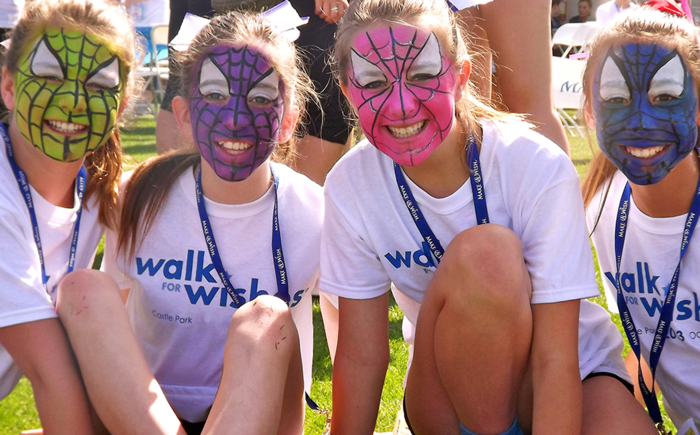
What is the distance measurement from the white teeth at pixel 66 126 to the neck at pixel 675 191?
1745mm

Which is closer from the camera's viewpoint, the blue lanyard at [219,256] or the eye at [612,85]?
the eye at [612,85]

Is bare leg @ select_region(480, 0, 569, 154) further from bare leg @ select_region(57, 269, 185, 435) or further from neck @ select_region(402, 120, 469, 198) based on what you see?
bare leg @ select_region(57, 269, 185, 435)

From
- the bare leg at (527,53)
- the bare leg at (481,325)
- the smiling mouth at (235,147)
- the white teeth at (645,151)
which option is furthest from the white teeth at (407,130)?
the bare leg at (527,53)

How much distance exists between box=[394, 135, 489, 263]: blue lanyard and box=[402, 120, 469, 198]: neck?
1.7 inches

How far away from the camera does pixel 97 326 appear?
6.86 ft

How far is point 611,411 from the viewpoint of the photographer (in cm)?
212

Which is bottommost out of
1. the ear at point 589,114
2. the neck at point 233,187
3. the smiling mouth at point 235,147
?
the neck at point 233,187

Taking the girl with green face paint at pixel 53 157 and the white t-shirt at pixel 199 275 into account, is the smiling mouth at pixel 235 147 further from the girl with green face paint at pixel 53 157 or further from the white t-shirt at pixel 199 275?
the girl with green face paint at pixel 53 157

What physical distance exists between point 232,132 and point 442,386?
101 cm

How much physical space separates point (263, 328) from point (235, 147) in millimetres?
642

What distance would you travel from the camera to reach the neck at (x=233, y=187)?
2.47m

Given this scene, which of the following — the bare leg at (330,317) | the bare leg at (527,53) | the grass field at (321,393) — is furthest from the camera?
the bare leg at (527,53)

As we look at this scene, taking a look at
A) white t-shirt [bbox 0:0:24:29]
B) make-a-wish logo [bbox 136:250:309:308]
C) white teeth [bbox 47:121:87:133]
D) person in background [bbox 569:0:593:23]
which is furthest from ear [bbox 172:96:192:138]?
person in background [bbox 569:0:593:23]

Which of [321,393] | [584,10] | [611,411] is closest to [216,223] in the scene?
[321,393]
